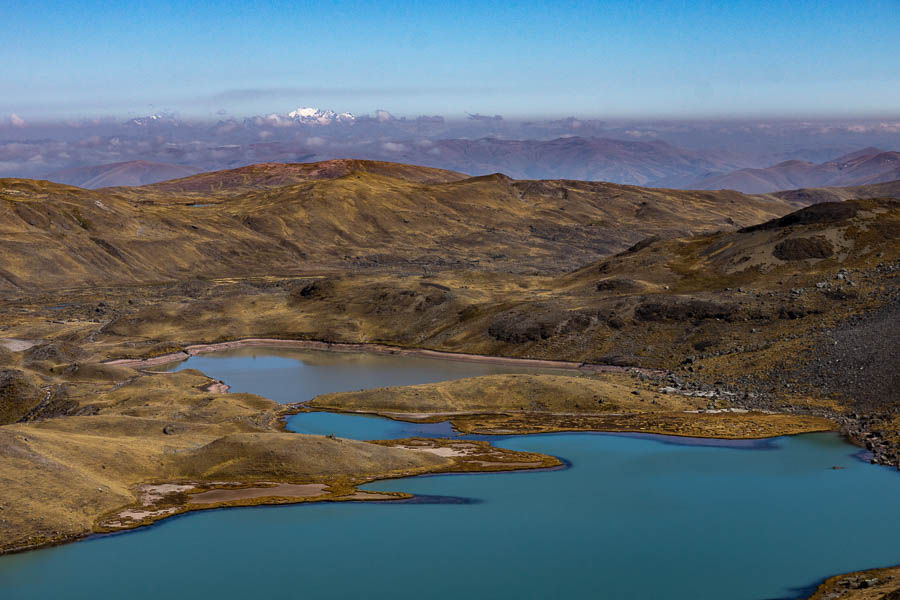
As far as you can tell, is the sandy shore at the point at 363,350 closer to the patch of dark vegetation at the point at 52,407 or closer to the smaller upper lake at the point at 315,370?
the smaller upper lake at the point at 315,370

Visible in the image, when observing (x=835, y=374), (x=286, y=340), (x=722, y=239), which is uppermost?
(x=722, y=239)

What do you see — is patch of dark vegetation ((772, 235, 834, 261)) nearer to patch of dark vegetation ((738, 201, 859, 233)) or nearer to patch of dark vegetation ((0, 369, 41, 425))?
patch of dark vegetation ((738, 201, 859, 233))

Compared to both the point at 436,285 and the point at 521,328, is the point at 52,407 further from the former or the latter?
the point at 436,285

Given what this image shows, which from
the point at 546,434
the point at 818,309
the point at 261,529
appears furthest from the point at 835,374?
the point at 261,529

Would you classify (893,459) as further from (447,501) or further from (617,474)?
(447,501)

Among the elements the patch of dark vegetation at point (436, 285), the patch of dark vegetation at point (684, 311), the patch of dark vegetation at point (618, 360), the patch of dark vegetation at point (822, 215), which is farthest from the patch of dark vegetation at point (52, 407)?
the patch of dark vegetation at point (822, 215)

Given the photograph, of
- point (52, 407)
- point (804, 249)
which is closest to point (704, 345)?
point (804, 249)
